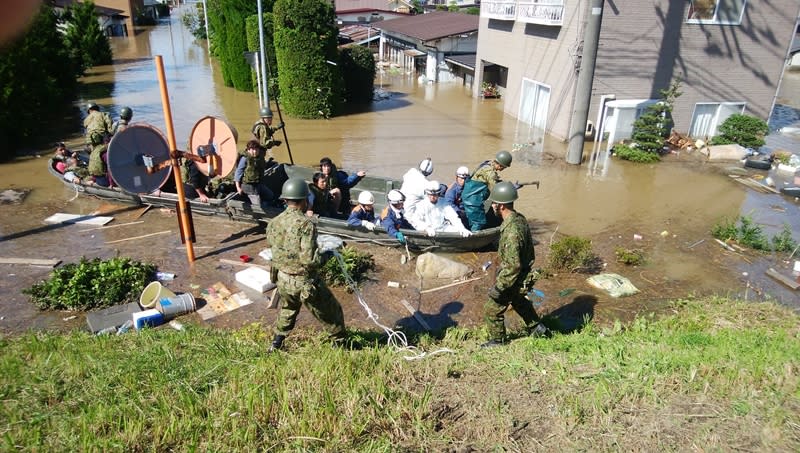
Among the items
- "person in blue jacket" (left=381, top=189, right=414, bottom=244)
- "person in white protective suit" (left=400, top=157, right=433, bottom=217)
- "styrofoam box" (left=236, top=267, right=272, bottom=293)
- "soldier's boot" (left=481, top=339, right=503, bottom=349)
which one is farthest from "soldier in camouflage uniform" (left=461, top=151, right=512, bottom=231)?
"styrofoam box" (left=236, top=267, right=272, bottom=293)

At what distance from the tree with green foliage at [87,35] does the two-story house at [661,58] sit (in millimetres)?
26203

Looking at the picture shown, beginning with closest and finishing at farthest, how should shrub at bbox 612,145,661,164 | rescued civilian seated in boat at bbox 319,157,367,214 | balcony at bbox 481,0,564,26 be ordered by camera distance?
rescued civilian seated in boat at bbox 319,157,367,214 → shrub at bbox 612,145,661,164 → balcony at bbox 481,0,564,26

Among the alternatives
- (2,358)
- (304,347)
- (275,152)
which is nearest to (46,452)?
(2,358)

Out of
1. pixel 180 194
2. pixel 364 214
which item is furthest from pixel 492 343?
pixel 180 194

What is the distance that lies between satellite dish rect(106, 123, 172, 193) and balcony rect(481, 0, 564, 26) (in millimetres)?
13606

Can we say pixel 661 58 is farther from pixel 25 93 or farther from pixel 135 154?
pixel 25 93

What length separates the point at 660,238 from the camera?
1062cm

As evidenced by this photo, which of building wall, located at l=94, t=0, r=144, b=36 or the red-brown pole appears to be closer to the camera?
the red-brown pole

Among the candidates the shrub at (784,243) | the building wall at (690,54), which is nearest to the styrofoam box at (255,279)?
the shrub at (784,243)

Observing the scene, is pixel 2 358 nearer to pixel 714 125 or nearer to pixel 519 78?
pixel 519 78

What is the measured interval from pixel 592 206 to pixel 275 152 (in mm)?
9760

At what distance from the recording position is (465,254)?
29.8ft

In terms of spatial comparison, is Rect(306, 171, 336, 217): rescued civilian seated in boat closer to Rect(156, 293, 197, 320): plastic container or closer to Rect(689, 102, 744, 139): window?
Rect(156, 293, 197, 320): plastic container

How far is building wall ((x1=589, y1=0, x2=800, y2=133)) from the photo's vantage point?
16.2m
